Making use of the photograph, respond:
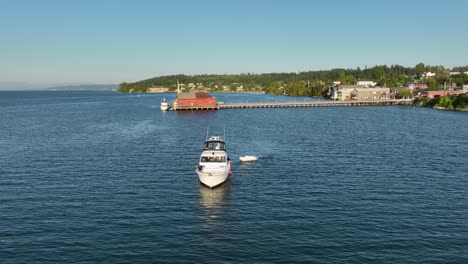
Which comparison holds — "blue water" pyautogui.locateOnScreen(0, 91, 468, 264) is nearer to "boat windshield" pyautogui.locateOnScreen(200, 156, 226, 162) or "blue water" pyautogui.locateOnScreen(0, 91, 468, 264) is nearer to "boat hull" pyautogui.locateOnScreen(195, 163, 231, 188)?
"boat hull" pyautogui.locateOnScreen(195, 163, 231, 188)

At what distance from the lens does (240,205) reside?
48344mm

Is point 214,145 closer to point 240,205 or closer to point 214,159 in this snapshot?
point 214,159

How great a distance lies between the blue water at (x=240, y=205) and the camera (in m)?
36.1

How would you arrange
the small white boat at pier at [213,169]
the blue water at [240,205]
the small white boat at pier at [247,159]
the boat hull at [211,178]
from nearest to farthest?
the blue water at [240,205]
the boat hull at [211,178]
the small white boat at pier at [213,169]
the small white boat at pier at [247,159]

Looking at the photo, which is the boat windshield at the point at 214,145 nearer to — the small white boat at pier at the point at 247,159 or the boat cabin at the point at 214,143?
the boat cabin at the point at 214,143

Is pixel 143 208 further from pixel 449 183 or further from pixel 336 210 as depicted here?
pixel 449 183

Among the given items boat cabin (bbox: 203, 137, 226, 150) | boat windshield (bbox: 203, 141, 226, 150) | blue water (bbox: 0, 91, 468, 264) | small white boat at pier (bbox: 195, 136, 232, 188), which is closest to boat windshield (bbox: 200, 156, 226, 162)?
small white boat at pier (bbox: 195, 136, 232, 188)

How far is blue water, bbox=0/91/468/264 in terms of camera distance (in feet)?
118

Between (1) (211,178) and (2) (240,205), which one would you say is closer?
(2) (240,205)

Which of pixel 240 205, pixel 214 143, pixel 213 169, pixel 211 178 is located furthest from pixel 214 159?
pixel 240 205

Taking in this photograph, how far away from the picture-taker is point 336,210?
46188 millimetres

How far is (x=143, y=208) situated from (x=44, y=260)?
13793 mm

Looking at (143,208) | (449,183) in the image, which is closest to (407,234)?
(449,183)

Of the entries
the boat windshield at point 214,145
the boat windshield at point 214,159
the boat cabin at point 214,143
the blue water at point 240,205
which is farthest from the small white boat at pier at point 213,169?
the boat cabin at point 214,143
